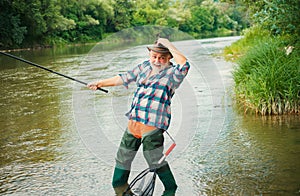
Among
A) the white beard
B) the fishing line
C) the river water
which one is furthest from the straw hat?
the river water

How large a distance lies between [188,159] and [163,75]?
181 centimetres

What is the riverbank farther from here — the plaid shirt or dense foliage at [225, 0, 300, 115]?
the plaid shirt

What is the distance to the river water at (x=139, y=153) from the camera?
14.8 feet

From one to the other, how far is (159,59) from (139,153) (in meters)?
2.09

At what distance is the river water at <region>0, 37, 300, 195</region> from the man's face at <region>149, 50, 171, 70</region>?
129 centimetres

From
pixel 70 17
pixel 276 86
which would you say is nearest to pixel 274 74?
pixel 276 86

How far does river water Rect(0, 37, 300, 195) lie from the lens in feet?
14.8

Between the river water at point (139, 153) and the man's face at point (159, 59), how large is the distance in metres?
1.29

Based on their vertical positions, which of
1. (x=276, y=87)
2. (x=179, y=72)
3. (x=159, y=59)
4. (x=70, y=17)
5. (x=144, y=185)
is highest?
(x=70, y=17)

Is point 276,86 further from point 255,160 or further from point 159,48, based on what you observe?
point 159,48

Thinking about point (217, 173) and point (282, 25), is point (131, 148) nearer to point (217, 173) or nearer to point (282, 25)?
point (217, 173)

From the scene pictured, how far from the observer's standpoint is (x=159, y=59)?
12.8ft

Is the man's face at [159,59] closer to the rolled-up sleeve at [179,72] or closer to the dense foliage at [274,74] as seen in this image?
the rolled-up sleeve at [179,72]

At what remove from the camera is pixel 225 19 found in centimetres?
6769
